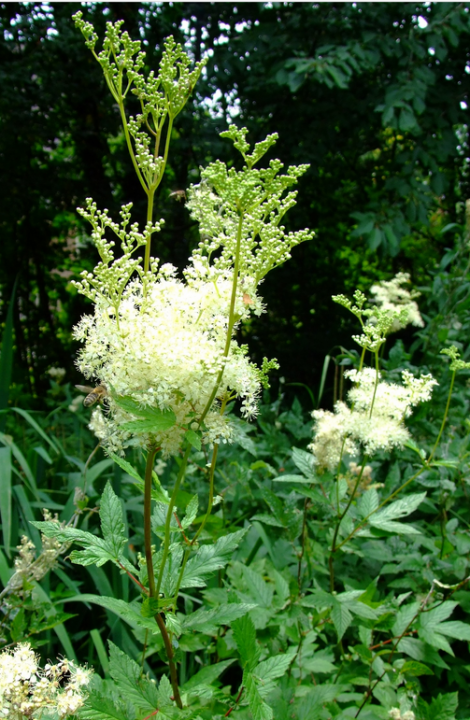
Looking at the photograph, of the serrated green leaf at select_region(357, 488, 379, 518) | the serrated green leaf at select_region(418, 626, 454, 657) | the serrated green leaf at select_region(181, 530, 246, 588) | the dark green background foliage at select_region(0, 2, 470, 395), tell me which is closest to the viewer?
the serrated green leaf at select_region(181, 530, 246, 588)

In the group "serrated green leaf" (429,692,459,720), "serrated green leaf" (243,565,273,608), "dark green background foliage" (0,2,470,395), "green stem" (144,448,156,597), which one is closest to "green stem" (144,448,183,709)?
"green stem" (144,448,156,597)

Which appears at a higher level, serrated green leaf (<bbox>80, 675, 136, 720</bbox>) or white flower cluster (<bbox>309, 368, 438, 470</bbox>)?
white flower cluster (<bbox>309, 368, 438, 470</bbox>)

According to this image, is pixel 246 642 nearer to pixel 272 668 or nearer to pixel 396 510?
pixel 272 668

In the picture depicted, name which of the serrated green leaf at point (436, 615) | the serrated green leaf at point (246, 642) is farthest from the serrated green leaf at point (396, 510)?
the serrated green leaf at point (246, 642)

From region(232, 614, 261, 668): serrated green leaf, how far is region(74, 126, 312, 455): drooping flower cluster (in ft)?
1.37

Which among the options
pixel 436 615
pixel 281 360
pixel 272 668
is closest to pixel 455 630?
pixel 436 615

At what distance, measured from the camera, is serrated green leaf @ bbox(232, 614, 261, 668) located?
41.2 inches

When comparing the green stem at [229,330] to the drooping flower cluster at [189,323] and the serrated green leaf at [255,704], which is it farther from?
the serrated green leaf at [255,704]

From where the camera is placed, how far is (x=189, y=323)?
959mm

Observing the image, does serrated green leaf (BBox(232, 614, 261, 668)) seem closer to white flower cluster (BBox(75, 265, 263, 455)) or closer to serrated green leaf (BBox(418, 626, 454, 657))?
white flower cluster (BBox(75, 265, 263, 455))

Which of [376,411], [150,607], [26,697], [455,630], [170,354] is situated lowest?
[455,630]

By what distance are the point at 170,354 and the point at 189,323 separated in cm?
13

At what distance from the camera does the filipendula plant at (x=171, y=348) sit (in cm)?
87

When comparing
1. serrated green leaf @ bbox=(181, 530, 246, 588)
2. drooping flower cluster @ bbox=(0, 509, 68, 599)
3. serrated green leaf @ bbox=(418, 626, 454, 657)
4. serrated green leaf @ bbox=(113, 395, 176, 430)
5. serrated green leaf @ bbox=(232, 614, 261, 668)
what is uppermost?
serrated green leaf @ bbox=(113, 395, 176, 430)
